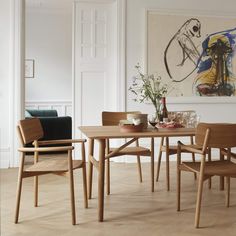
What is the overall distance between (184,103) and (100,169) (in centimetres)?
314

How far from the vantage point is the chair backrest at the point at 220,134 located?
2.89 m

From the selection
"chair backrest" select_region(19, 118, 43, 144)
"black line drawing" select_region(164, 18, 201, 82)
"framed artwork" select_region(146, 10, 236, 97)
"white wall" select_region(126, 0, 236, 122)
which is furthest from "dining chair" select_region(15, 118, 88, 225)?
"black line drawing" select_region(164, 18, 201, 82)

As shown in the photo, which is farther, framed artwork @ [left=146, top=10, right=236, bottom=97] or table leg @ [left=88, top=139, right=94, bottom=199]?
framed artwork @ [left=146, top=10, right=236, bottom=97]

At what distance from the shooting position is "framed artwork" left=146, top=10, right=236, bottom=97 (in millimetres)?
5762

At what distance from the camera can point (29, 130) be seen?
127 inches

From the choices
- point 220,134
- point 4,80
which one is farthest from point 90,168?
point 4,80

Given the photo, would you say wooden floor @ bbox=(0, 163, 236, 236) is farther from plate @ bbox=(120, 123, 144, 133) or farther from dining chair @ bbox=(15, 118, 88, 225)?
plate @ bbox=(120, 123, 144, 133)

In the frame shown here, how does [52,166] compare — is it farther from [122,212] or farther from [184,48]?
[184,48]

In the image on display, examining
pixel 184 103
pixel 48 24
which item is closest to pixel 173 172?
pixel 184 103

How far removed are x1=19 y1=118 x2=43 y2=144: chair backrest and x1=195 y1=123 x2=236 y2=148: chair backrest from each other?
141cm

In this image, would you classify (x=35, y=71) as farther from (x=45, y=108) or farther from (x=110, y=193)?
(x=110, y=193)

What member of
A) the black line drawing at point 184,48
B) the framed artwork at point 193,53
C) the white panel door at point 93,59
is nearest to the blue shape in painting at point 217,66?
the framed artwork at point 193,53

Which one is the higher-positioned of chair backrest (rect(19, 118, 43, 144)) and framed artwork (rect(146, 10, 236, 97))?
framed artwork (rect(146, 10, 236, 97))

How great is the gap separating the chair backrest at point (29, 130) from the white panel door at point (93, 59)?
95.6 inches
